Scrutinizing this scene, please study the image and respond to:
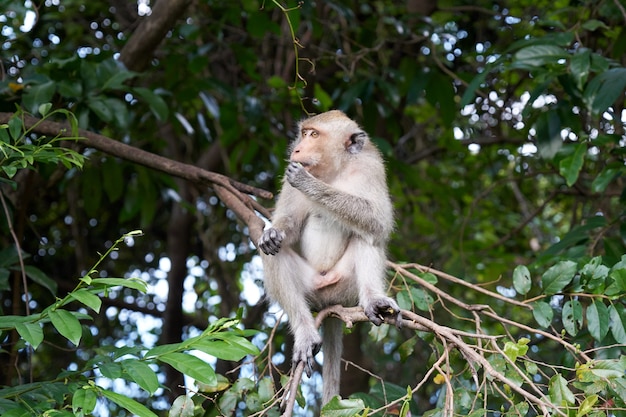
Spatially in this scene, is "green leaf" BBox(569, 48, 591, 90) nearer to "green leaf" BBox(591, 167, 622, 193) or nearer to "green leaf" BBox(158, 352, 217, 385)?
"green leaf" BBox(591, 167, 622, 193)

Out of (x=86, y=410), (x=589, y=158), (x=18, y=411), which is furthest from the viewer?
(x=589, y=158)

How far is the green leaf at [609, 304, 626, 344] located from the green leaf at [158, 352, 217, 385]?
5.93ft

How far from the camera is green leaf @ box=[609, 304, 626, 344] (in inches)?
128

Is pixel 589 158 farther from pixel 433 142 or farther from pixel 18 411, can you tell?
pixel 18 411

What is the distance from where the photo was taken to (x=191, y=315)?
858 centimetres

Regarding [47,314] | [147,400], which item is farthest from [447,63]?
[47,314]

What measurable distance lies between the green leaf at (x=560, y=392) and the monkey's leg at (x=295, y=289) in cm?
127

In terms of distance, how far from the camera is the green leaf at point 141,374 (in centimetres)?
216

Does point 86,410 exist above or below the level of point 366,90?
above

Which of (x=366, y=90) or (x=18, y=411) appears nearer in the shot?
(x=18, y=411)

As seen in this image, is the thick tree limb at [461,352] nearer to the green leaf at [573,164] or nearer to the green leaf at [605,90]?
the green leaf at [573,164]

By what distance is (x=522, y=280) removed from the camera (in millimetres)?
3406

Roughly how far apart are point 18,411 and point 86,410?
296mm

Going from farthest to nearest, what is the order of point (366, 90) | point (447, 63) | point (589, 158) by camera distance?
point (447, 63) → point (366, 90) → point (589, 158)
